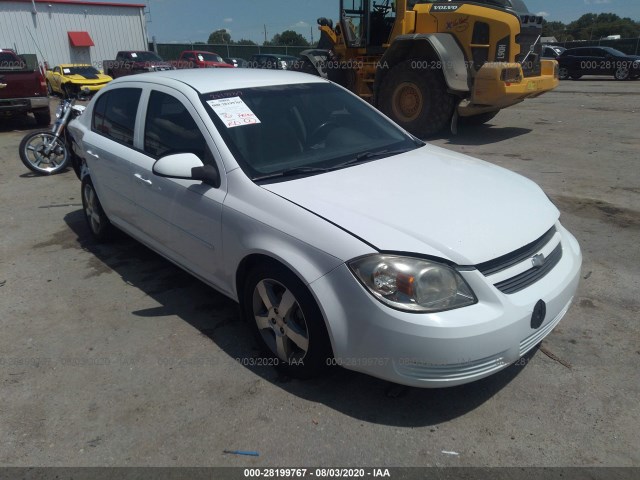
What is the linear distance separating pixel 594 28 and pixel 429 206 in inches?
2834

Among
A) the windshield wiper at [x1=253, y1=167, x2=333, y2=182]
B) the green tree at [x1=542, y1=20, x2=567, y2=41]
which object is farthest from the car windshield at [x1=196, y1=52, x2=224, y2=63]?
the green tree at [x1=542, y1=20, x2=567, y2=41]

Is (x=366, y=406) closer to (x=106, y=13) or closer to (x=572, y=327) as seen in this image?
(x=572, y=327)

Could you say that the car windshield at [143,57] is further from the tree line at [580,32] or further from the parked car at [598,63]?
the tree line at [580,32]

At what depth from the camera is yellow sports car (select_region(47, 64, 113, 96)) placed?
1858cm

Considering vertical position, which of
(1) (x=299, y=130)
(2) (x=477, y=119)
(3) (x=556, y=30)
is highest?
(3) (x=556, y=30)

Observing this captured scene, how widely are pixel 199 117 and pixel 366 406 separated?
6.68 feet

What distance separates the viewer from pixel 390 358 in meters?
2.39

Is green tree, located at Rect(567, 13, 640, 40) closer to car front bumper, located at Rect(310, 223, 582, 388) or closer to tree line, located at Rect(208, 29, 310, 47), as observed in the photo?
tree line, located at Rect(208, 29, 310, 47)

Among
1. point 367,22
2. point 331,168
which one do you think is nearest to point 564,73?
point 367,22

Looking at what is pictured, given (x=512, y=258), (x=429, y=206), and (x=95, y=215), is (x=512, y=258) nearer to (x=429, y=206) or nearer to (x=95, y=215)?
(x=429, y=206)

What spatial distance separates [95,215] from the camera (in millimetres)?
4938

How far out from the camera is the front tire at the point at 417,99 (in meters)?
9.55

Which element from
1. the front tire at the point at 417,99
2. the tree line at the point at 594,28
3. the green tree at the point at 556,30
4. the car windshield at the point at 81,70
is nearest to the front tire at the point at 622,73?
the front tire at the point at 417,99

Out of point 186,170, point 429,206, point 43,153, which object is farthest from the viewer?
point 43,153
